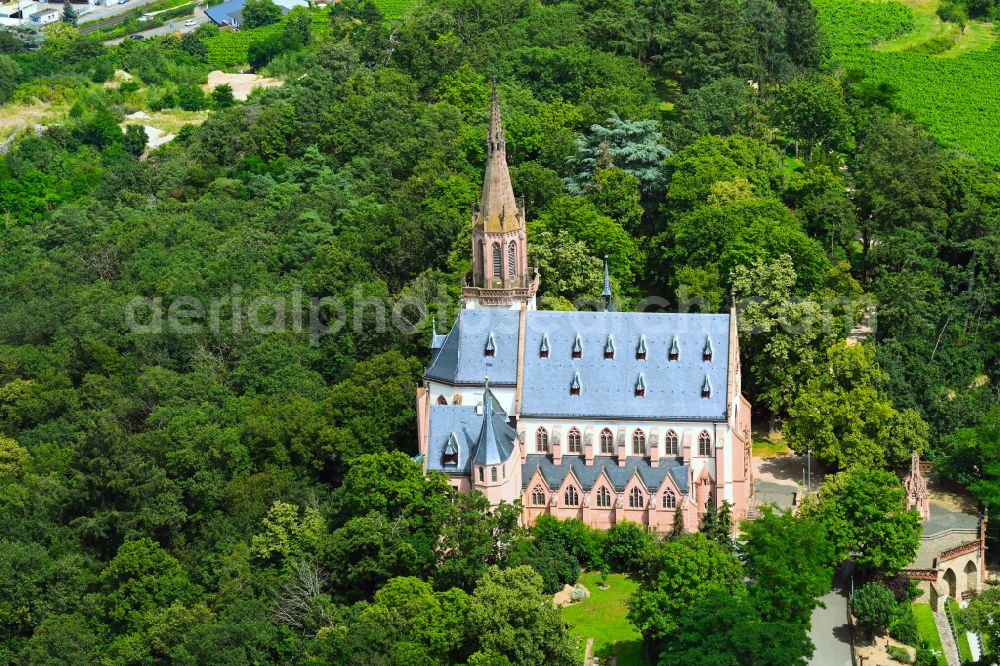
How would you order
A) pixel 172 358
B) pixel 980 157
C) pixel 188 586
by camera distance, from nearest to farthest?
pixel 188 586
pixel 172 358
pixel 980 157

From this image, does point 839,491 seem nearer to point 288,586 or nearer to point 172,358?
point 288,586

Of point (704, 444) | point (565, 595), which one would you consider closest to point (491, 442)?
point (565, 595)

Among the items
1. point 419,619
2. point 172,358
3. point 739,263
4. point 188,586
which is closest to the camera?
point 419,619

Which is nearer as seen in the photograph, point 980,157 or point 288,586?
point 288,586

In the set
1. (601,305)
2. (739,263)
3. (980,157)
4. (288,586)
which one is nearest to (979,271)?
(739,263)

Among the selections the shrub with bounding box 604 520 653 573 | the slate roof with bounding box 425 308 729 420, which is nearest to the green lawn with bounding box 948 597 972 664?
the slate roof with bounding box 425 308 729 420

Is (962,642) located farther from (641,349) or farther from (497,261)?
(497,261)
